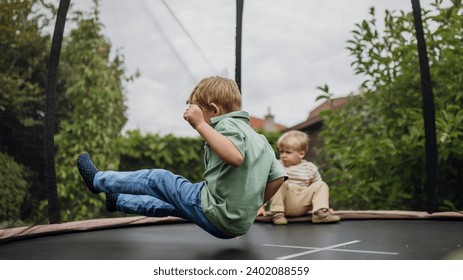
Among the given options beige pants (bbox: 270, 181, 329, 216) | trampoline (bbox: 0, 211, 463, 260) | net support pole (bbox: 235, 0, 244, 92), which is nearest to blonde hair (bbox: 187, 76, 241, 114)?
trampoline (bbox: 0, 211, 463, 260)

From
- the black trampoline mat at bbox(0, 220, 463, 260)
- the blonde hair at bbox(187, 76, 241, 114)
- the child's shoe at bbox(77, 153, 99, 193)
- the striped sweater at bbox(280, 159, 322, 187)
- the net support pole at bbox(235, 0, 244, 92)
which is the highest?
the net support pole at bbox(235, 0, 244, 92)

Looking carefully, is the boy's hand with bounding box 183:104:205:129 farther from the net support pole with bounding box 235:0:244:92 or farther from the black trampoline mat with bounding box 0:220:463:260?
the net support pole with bounding box 235:0:244:92

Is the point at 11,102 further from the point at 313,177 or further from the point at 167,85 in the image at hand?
the point at 313,177

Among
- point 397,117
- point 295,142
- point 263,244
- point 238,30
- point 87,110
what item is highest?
point 238,30

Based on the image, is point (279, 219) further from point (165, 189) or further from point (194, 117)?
point (194, 117)

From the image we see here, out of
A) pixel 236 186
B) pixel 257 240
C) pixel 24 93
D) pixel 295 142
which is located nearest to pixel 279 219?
pixel 295 142

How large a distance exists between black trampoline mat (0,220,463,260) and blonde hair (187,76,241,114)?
41 cm

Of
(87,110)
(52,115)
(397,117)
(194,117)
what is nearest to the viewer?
(194,117)

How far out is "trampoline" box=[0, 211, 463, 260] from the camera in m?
1.44

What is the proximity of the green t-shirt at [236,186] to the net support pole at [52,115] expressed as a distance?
0.99 m

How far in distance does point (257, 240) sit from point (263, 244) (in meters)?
0.09

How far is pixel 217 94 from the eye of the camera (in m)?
1.49
